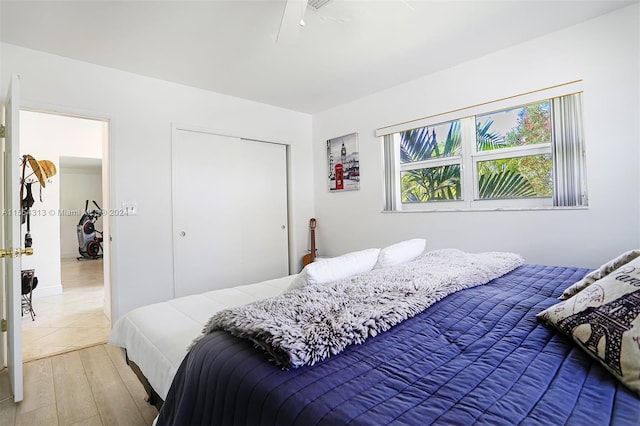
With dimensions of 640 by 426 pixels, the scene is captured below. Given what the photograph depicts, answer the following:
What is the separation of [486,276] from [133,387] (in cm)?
224

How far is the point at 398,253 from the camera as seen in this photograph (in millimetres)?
1944

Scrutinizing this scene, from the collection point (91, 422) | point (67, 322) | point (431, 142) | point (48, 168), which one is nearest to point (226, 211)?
point (67, 322)

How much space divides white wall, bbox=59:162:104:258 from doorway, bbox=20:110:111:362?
210 centimetres

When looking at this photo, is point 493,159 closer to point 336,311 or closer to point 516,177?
point 516,177

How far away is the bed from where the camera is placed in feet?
2.12

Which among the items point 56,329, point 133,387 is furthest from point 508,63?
point 56,329

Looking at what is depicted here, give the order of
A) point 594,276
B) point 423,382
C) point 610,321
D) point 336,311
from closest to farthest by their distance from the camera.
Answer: point 423,382 < point 610,321 < point 336,311 < point 594,276

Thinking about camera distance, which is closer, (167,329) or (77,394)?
(167,329)

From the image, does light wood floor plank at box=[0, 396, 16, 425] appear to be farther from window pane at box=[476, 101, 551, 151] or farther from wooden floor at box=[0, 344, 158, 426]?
window pane at box=[476, 101, 551, 151]

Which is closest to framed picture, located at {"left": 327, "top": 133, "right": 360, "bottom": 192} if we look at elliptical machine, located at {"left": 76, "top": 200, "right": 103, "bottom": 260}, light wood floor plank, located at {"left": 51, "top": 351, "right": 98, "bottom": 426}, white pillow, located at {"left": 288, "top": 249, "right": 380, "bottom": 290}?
white pillow, located at {"left": 288, "top": 249, "right": 380, "bottom": 290}

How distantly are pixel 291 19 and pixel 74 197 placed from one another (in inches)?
320

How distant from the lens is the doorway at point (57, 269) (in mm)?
2834

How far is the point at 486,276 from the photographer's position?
1.65 metres

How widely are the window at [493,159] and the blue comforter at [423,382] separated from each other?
190 centimetres
